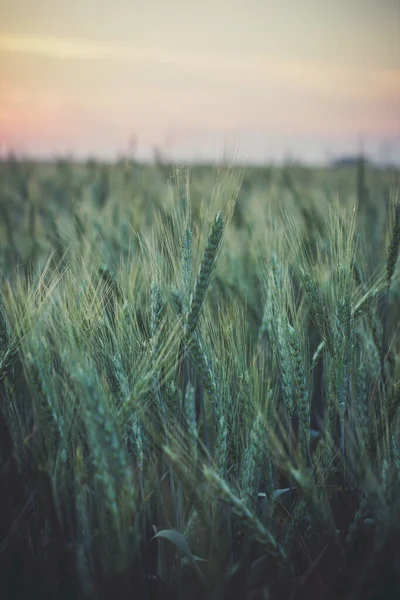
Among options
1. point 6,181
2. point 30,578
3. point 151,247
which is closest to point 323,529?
point 30,578

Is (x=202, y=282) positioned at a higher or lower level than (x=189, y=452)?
higher

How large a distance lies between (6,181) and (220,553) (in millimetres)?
5672

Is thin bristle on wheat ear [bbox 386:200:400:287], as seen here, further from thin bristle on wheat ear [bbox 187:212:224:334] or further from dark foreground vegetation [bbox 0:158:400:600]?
thin bristle on wheat ear [bbox 187:212:224:334]

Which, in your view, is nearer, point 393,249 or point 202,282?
point 202,282

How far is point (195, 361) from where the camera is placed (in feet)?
4.44

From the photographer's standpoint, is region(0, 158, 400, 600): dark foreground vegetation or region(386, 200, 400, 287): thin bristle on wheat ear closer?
region(0, 158, 400, 600): dark foreground vegetation

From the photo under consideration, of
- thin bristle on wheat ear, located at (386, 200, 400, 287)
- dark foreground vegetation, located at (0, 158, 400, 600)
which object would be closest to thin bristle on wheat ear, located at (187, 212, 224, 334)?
dark foreground vegetation, located at (0, 158, 400, 600)

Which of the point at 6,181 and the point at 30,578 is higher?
the point at 6,181

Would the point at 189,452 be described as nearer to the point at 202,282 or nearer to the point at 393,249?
the point at 202,282

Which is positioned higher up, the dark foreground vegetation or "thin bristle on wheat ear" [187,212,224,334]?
"thin bristle on wheat ear" [187,212,224,334]

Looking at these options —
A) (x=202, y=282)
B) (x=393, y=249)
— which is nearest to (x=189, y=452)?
(x=202, y=282)

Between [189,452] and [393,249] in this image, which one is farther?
[393,249]

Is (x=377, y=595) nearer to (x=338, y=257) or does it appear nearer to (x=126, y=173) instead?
(x=338, y=257)

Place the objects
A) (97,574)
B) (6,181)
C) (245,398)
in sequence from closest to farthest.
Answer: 1. (97,574)
2. (245,398)
3. (6,181)
